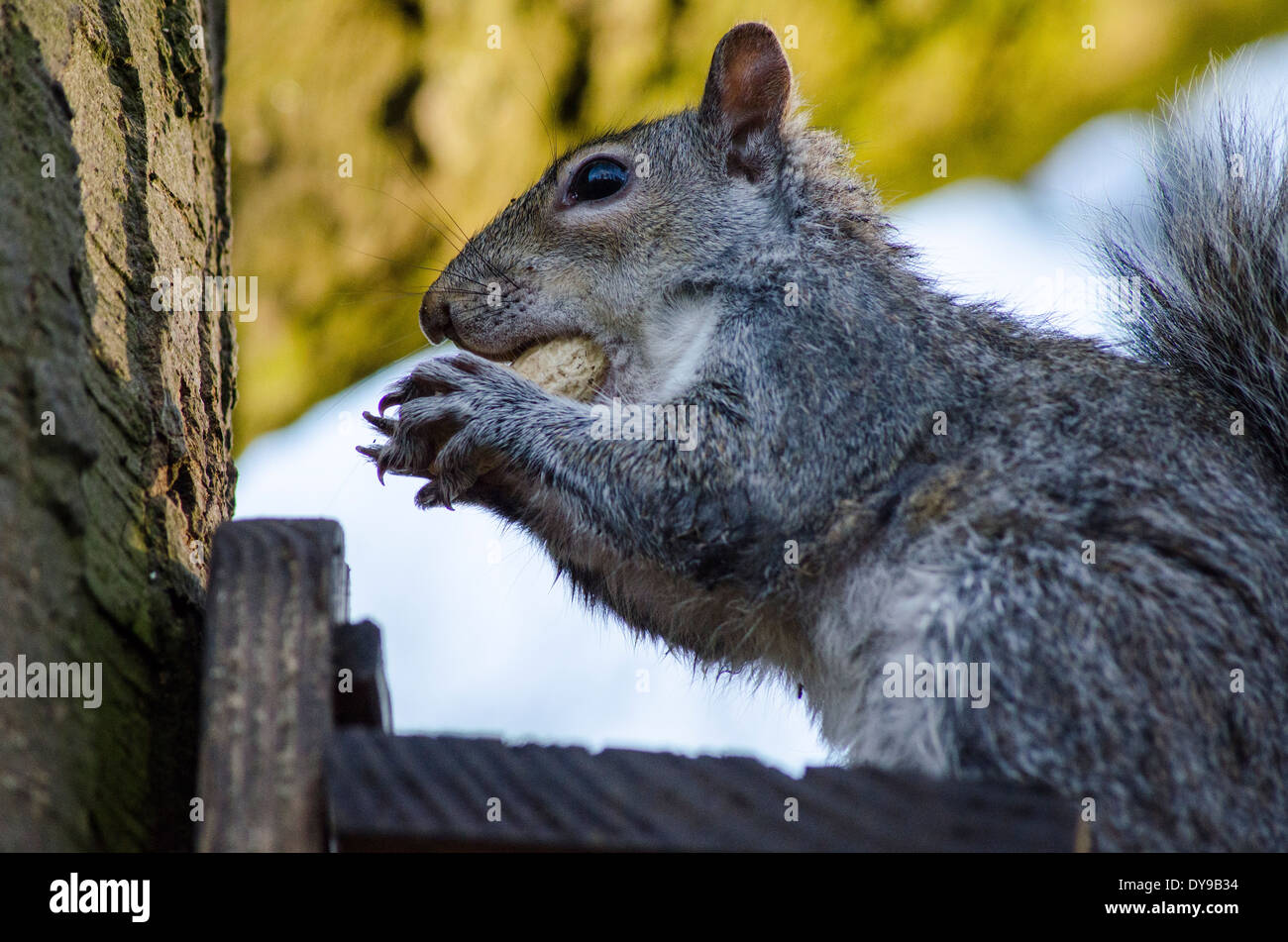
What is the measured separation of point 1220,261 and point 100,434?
1431 millimetres

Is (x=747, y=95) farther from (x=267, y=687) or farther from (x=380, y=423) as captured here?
(x=267, y=687)

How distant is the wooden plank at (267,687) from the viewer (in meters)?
0.85

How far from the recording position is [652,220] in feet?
6.70

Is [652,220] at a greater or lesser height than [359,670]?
greater

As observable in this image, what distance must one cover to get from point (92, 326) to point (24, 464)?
0.24 m

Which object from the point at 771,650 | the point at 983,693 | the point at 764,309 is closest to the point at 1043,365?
the point at 764,309

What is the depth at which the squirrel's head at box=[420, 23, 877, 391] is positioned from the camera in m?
1.94

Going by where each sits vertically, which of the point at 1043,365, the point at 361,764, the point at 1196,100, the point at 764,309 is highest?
the point at 1196,100

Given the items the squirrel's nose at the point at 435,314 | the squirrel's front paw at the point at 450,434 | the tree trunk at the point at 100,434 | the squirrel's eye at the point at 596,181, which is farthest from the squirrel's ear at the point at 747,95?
the tree trunk at the point at 100,434

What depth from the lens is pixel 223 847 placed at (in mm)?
833

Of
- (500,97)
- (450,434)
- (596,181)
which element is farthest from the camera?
(500,97)

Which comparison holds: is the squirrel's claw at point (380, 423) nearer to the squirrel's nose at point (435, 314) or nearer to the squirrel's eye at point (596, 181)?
the squirrel's nose at point (435, 314)

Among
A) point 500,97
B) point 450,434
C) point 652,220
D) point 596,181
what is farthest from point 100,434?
point 500,97

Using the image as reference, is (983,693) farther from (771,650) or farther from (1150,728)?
(771,650)
